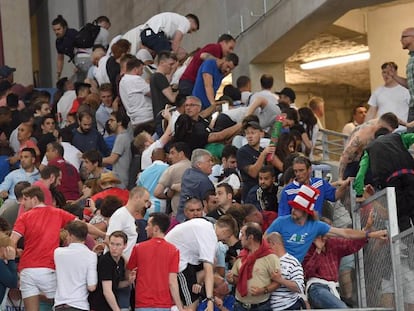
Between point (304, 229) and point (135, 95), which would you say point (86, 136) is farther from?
point (304, 229)

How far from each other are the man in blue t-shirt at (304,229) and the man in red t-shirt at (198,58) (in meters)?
6.20

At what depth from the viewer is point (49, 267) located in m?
13.6

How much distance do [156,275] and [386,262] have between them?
91.1 inches

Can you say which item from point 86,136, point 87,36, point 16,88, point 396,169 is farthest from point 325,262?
point 16,88

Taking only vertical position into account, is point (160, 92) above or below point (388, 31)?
below

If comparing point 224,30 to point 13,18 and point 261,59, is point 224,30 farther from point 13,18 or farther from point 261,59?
point 13,18

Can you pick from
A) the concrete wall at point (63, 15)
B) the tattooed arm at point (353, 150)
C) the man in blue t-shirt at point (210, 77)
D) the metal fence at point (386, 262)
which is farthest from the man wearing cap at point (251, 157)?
the concrete wall at point (63, 15)

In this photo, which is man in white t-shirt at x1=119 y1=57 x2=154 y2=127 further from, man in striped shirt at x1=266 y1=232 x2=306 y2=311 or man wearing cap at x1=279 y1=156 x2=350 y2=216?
man in striped shirt at x1=266 y1=232 x2=306 y2=311

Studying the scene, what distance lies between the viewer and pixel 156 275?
→ 13.0 metres

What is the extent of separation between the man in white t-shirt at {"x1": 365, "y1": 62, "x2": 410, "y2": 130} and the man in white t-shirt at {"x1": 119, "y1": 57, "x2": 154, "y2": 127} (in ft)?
11.3

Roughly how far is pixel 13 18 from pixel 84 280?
21.5 meters

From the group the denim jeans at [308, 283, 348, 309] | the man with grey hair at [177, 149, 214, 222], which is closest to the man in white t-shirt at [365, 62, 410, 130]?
the man with grey hair at [177, 149, 214, 222]

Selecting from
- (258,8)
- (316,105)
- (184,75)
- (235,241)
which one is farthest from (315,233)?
(258,8)

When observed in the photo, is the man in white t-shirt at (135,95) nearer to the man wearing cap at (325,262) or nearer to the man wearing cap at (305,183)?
the man wearing cap at (305,183)
